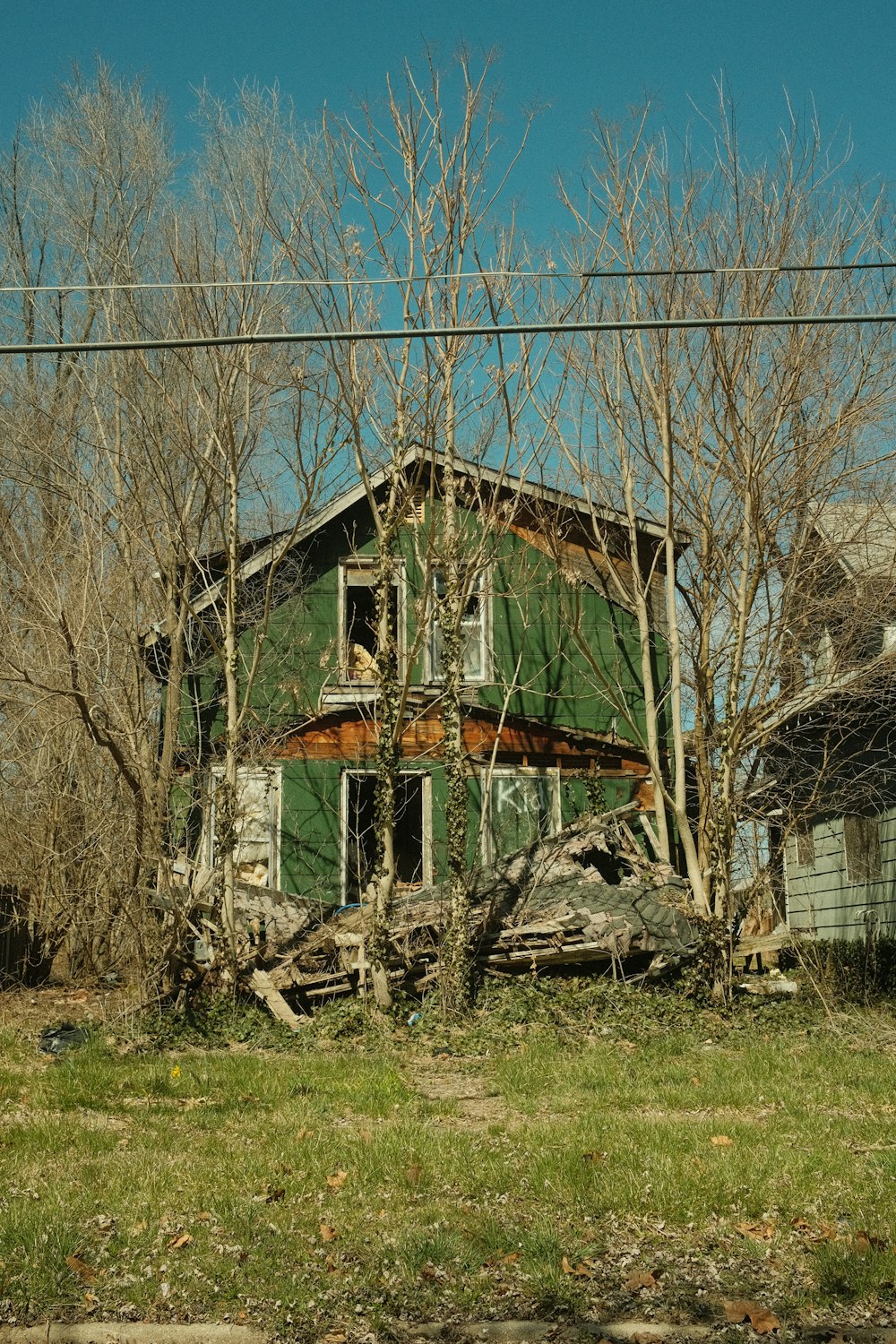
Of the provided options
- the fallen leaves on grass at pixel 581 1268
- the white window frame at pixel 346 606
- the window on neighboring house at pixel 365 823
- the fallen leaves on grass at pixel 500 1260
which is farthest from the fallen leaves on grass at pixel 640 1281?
the white window frame at pixel 346 606

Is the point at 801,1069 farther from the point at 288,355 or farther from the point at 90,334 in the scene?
the point at 90,334

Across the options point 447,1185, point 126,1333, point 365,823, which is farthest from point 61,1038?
point 126,1333

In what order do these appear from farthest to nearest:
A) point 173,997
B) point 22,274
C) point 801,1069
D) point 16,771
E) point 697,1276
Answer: point 22,274 < point 16,771 < point 173,997 < point 801,1069 < point 697,1276

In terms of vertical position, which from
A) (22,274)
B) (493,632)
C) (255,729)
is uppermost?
(22,274)

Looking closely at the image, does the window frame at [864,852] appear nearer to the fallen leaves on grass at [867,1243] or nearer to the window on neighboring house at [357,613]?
the window on neighboring house at [357,613]

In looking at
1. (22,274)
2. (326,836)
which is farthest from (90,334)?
(326,836)

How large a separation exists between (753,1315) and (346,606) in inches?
525

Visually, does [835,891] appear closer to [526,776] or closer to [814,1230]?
[526,776]

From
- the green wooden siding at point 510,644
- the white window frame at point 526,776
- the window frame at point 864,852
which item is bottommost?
the window frame at point 864,852

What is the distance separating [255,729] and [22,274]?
55.0 feet

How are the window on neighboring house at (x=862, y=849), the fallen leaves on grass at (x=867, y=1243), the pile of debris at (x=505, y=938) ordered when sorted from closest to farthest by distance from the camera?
the fallen leaves on grass at (x=867, y=1243), the pile of debris at (x=505, y=938), the window on neighboring house at (x=862, y=849)

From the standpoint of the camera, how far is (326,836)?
55.2 feet

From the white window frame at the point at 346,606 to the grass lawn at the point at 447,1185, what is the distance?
271 inches

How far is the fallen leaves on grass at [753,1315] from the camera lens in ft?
16.1
